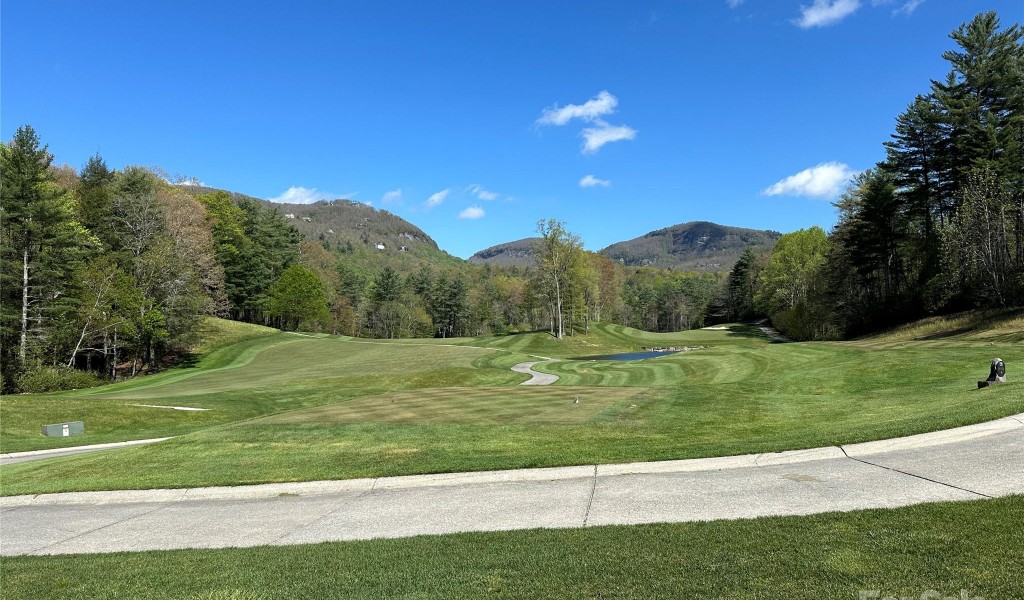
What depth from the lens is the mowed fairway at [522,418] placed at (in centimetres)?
1073

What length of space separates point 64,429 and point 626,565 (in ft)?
78.1

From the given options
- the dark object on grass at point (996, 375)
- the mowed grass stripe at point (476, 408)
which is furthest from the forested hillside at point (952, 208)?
the mowed grass stripe at point (476, 408)

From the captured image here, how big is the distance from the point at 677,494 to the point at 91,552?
8.30 metres

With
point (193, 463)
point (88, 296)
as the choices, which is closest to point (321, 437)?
point (193, 463)

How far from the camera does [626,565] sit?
16.2ft

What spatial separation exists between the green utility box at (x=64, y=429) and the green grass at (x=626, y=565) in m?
17.3

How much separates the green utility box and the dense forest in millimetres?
18651

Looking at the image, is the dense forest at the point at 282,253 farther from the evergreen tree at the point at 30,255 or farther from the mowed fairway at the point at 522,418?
the mowed fairway at the point at 522,418

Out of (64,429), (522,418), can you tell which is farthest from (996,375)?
(64,429)

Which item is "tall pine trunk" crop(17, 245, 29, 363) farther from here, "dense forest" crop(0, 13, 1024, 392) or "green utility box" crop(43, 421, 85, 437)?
"green utility box" crop(43, 421, 85, 437)

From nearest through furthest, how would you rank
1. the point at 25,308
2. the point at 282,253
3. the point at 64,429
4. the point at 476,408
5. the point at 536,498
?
the point at 536,498 → the point at 476,408 → the point at 64,429 → the point at 25,308 → the point at 282,253

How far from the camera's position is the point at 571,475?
30.7ft

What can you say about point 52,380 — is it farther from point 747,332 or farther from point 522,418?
point 747,332

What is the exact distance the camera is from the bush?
33.3 meters
